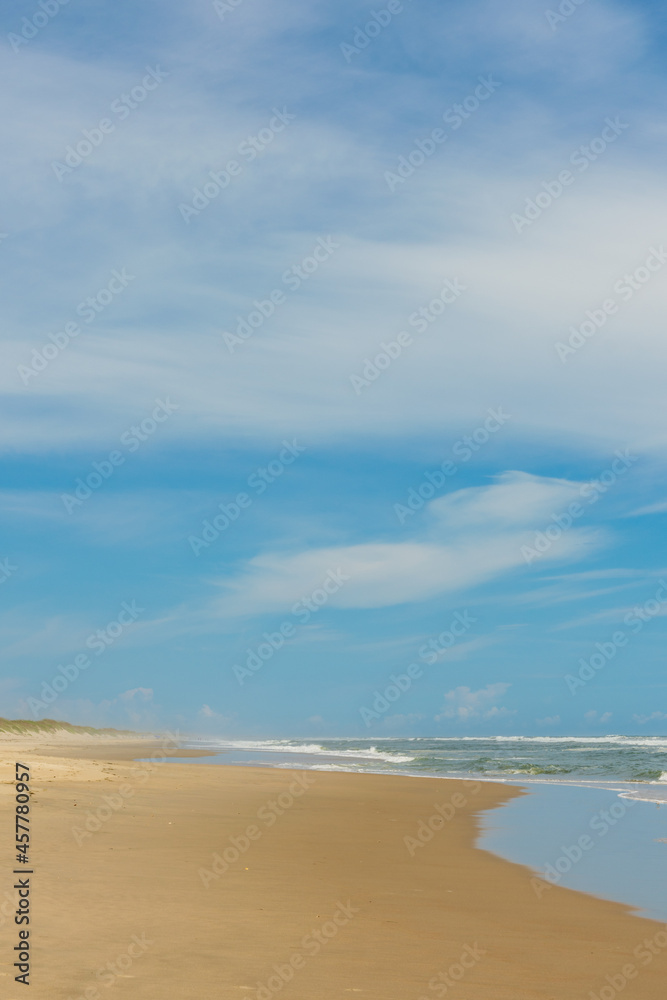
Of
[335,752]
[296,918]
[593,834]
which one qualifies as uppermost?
[335,752]

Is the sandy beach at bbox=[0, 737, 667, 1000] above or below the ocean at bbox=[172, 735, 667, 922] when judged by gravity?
below

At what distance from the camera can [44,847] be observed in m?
13.4

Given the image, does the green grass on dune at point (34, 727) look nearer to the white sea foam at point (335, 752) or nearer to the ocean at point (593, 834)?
the white sea foam at point (335, 752)

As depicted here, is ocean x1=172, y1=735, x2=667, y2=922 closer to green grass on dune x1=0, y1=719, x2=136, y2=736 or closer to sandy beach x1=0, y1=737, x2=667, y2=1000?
sandy beach x1=0, y1=737, x2=667, y2=1000

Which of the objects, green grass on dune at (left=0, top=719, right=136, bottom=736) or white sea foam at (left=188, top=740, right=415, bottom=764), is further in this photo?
green grass on dune at (left=0, top=719, right=136, bottom=736)

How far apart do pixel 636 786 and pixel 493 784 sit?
5427 mm

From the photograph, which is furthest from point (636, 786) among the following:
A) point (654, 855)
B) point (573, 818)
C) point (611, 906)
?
point (611, 906)

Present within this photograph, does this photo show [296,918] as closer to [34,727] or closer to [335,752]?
[335,752]

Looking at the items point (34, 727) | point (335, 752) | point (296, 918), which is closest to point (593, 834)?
point (296, 918)

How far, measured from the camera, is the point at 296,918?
9.82m

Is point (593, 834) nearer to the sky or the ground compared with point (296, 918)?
nearer to the sky

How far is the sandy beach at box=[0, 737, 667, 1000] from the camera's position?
24.6 feet

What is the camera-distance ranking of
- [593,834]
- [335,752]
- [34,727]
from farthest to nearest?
[34,727] → [335,752] → [593,834]

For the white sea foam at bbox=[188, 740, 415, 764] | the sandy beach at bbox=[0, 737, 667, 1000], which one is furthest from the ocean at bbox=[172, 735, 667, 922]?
the white sea foam at bbox=[188, 740, 415, 764]
